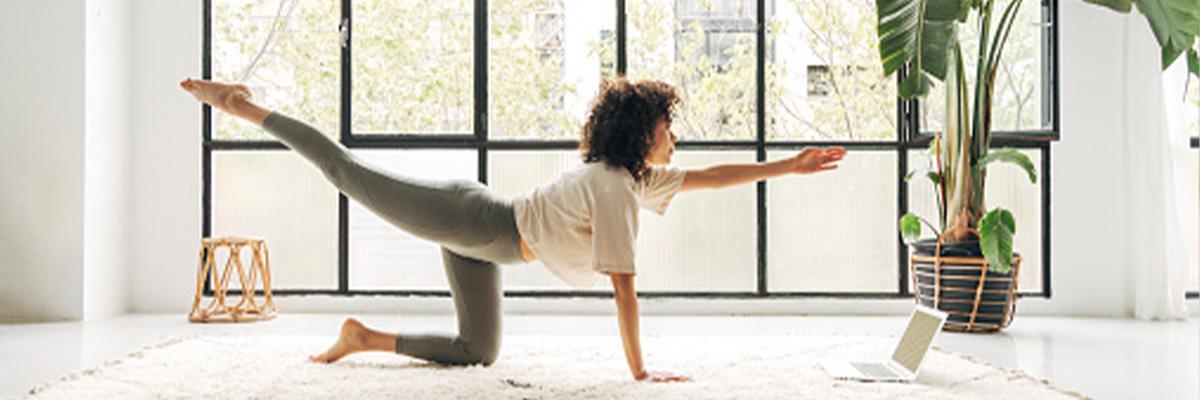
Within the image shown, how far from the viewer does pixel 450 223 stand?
7.82ft

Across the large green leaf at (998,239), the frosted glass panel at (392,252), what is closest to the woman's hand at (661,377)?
the large green leaf at (998,239)

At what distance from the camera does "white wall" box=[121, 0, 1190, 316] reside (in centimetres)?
415

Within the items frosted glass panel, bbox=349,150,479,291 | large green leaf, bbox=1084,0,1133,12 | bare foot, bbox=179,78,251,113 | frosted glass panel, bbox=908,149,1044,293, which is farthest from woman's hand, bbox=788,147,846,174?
frosted glass panel, bbox=349,150,479,291

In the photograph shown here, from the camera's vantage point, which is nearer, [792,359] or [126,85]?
[792,359]

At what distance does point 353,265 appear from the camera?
4262 millimetres

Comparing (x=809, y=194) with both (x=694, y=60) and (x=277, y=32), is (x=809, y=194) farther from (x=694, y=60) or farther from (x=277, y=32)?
(x=277, y=32)

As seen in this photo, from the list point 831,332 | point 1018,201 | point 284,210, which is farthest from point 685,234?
point 284,210

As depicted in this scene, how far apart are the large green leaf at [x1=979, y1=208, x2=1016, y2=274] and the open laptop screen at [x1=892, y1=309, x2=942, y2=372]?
868mm

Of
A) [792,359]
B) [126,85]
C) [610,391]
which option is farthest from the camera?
[126,85]

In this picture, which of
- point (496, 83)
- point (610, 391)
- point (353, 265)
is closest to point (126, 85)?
point (353, 265)

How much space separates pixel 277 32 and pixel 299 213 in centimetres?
89

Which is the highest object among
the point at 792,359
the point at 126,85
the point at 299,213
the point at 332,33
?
the point at 332,33

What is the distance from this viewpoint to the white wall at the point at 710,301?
4148 mm

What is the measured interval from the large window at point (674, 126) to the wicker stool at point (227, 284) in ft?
0.70
